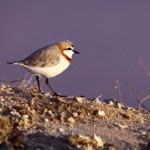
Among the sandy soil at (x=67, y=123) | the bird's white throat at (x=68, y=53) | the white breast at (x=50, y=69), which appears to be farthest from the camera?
the bird's white throat at (x=68, y=53)

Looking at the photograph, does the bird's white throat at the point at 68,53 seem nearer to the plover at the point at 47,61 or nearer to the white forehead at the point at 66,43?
the plover at the point at 47,61

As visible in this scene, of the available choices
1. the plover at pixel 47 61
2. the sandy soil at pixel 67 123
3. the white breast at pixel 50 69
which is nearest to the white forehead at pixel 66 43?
the plover at pixel 47 61

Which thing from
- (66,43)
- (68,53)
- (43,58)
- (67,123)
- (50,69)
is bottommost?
(67,123)

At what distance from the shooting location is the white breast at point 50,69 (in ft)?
32.9

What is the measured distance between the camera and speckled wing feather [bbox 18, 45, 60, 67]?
32.6 feet

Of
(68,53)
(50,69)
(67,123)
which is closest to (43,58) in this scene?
(50,69)

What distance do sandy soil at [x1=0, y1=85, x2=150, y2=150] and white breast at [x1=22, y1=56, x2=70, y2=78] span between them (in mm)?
986

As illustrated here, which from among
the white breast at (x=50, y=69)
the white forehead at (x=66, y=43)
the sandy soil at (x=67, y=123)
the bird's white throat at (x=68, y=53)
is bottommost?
the sandy soil at (x=67, y=123)

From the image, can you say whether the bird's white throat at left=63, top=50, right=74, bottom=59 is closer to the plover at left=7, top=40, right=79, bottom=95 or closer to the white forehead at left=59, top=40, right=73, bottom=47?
the plover at left=7, top=40, right=79, bottom=95

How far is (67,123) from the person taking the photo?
24.2 feet

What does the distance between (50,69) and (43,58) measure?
10.3 inches

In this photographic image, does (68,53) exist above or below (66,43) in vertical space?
below

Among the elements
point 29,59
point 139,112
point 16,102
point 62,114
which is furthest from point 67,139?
point 29,59

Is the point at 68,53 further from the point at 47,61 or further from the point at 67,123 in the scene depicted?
the point at 67,123
